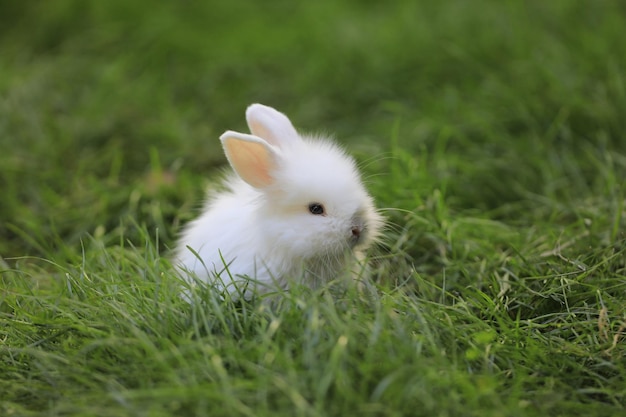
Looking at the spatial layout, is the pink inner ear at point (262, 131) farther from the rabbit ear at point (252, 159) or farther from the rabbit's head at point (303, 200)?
the rabbit ear at point (252, 159)

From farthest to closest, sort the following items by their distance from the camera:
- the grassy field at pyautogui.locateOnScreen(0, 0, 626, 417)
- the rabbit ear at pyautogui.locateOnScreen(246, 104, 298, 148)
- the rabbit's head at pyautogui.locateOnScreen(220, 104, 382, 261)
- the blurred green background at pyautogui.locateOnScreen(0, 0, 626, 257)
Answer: the blurred green background at pyautogui.locateOnScreen(0, 0, 626, 257) < the rabbit ear at pyautogui.locateOnScreen(246, 104, 298, 148) < the rabbit's head at pyautogui.locateOnScreen(220, 104, 382, 261) < the grassy field at pyautogui.locateOnScreen(0, 0, 626, 417)

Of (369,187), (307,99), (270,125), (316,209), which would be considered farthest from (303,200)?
(307,99)

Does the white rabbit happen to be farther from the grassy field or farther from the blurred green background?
the blurred green background

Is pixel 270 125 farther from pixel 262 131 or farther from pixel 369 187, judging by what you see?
pixel 369 187

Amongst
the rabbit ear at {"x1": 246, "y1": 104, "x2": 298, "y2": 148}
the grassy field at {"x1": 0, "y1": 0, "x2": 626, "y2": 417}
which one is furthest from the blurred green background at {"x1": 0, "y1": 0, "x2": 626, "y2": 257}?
the rabbit ear at {"x1": 246, "y1": 104, "x2": 298, "y2": 148}

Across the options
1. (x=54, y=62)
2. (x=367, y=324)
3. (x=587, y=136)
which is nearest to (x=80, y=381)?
(x=367, y=324)

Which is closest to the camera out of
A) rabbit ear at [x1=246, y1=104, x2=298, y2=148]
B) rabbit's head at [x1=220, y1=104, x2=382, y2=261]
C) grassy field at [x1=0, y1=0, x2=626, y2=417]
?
grassy field at [x1=0, y1=0, x2=626, y2=417]

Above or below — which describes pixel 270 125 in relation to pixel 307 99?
above
